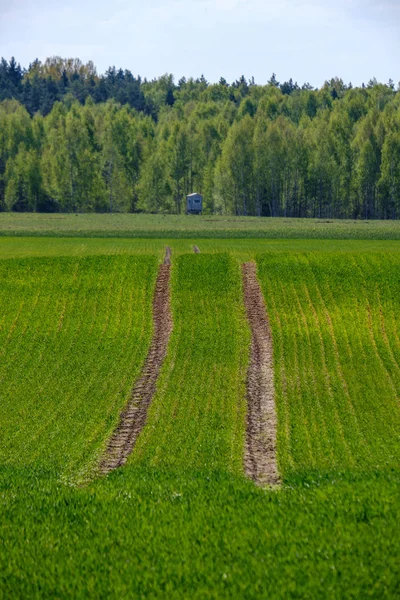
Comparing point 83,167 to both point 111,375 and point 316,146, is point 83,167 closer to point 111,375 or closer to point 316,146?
point 316,146

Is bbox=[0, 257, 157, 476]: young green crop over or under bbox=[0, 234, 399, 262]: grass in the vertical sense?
under

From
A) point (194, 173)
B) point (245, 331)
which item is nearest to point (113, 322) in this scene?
point (245, 331)

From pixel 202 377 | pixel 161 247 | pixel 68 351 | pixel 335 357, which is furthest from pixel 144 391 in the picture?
pixel 161 247

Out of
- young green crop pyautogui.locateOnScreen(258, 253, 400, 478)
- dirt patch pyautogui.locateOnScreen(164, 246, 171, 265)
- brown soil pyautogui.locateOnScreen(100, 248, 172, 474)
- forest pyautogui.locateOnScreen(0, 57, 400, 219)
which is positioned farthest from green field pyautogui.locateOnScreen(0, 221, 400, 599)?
forest pyautogui.locateOnScreen(0, 57, 400, 219)

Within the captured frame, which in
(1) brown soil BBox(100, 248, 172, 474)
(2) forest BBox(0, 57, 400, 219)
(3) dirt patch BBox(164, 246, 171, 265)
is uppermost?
(2) forest BBox(0, 57, 400, 219)

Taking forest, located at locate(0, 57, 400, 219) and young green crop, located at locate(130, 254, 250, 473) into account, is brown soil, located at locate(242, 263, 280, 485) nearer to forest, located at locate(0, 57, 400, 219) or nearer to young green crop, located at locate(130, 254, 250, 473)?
young green crop, located at locate(130, 254, 250, 473)

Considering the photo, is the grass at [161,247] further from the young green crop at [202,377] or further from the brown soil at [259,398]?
the brown soil at [259,398]
